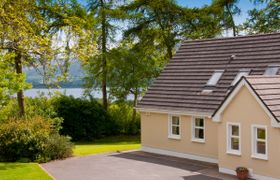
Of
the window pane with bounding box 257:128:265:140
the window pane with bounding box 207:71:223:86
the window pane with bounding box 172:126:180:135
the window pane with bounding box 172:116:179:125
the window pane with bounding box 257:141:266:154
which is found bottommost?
the window pane with bounding box 257:141:266:154

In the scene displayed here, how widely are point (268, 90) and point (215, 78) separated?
624 cm

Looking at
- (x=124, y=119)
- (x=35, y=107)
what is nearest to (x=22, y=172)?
(x=35, y=107)

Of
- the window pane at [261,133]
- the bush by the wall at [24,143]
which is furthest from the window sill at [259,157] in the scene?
the bush by the wall at [24,143]

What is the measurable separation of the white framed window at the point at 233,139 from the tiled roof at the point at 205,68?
8.65 feet

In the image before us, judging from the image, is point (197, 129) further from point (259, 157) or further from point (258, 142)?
point (259, 157)

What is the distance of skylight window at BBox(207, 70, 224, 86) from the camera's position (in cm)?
2698

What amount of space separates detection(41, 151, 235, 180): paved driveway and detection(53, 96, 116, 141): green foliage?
12.7 meters

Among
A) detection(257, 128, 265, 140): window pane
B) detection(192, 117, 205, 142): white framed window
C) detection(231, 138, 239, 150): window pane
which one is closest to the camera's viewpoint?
detection(257, 128, 265, 140): window pane

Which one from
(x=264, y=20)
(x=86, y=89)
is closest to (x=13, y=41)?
(x=86, y=89)

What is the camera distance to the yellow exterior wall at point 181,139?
83.7 feet

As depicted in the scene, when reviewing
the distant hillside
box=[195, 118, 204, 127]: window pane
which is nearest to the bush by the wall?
the distant hillside

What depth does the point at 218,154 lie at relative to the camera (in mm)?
24031

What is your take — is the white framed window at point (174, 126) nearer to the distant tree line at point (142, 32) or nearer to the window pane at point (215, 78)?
the window pane at point (215, 78)

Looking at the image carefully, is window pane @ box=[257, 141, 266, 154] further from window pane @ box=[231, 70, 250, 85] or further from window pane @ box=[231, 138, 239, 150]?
window pane @ box=[231, 70, 250, 85]
